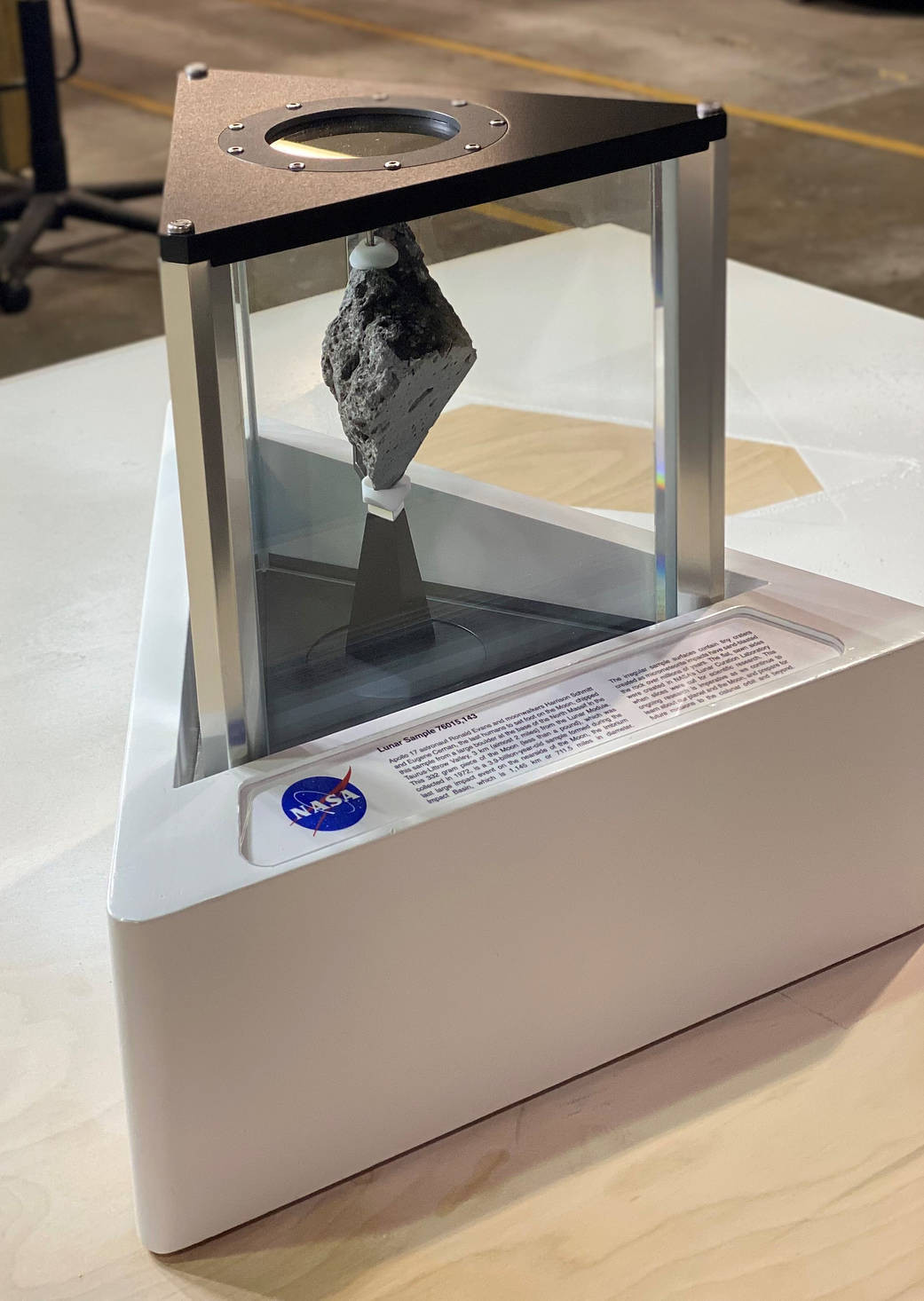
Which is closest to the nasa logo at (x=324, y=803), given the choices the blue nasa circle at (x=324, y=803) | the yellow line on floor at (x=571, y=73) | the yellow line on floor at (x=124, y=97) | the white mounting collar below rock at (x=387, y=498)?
the blue nasa circle at (x=324, y=803)

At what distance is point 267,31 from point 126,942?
4951 millimetres

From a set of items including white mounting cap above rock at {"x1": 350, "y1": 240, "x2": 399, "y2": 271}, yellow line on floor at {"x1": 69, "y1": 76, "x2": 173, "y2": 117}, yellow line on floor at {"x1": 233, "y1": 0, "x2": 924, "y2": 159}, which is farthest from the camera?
yellow line on floor at {"x1": 69, "y1": 76, "x2": 173, "y2": 117}

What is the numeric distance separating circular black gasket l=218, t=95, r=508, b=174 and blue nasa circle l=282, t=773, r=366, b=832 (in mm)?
348

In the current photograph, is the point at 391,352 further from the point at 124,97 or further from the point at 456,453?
the point at 124,97

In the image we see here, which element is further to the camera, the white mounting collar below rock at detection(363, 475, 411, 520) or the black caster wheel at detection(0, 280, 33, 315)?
the black caster wheel at detection(0, 280, 33, 315)

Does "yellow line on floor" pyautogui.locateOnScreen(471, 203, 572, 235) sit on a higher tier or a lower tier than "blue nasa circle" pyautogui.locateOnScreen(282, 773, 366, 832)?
higher

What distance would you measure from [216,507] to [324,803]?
0.18 m

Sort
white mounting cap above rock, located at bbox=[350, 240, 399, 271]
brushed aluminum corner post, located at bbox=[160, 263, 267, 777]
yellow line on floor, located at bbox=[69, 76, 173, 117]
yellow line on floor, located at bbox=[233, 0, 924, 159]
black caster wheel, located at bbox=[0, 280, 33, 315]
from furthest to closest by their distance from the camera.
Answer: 1. yellow line on floor, located at bbox=[69, 76, 173, 117]
2. yellow line on floor, located at bbox=[233, 0, 924, 159]
3. black caster wheel, located at bbox=[0, 280, 33, 315]
4. white mounting cap above rock, located at bbox=[350, 240, 399, 271]
5. brushed aluminum corner post, located at bbox=[160, 263, 267, 777]

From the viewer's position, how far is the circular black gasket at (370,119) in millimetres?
887

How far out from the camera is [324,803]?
883 mm

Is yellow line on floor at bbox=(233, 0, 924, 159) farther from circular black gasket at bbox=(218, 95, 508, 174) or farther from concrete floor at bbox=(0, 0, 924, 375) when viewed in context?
circular black gasket at bbox=(218, 95, 508, 174)

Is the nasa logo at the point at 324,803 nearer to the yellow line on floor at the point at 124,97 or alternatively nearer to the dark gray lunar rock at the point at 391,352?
the dark gray lunar rock at the point at 391,352

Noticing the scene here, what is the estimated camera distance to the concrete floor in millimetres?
3291

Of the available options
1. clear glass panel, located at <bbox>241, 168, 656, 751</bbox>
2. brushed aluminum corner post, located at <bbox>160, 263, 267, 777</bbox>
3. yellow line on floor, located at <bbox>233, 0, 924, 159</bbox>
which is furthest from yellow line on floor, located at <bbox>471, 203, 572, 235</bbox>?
yellow line on floor, located at <bbox>233, 0, 924, 159</bbox>
